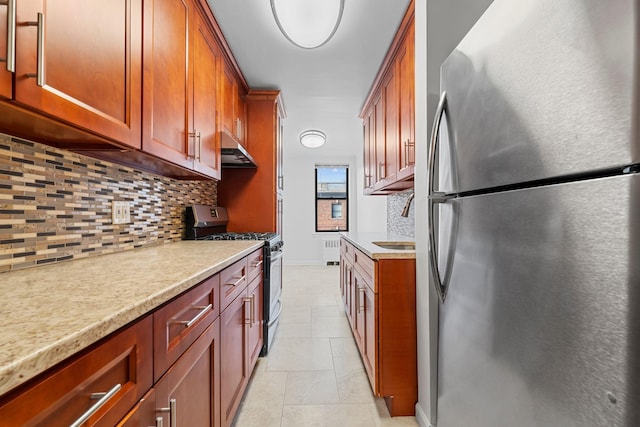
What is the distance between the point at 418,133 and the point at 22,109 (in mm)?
1569

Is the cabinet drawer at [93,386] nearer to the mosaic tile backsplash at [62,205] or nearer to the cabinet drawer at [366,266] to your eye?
the mosaic tile backsplash at [62,205]

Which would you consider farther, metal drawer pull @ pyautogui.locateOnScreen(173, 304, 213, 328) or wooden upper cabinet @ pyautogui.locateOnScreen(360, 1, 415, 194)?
wooden upper cabinet @ pyautogui.locateOnScreen(360, 1, 415, 194)

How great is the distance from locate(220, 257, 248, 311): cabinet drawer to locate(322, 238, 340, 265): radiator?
4.50 meters

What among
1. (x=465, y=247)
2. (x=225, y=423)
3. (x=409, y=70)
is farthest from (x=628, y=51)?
(x=225, y=423)

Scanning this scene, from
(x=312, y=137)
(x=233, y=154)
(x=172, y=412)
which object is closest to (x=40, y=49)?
(x=172, y=412)

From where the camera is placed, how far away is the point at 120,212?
1427 mm

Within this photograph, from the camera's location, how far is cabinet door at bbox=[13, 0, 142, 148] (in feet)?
2.30

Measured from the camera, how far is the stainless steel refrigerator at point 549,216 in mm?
484

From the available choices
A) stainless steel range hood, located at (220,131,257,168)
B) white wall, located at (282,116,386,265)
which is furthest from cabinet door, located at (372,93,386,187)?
white wall, located at (282,116,386,265)

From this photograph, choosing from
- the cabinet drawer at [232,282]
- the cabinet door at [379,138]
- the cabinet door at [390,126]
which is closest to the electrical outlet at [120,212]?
the cabinet drawer at [232,282]

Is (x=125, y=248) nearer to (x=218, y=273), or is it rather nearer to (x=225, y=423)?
(x=218, y=273)

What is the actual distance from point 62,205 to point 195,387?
88 centimetres

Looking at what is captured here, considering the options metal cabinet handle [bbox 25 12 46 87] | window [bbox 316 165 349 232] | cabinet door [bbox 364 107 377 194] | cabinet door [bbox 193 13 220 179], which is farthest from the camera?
window [bbox 316 165 349 232]

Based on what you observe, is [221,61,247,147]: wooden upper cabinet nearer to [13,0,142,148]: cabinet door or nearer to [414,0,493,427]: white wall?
[13,0,142,148]: cabinet door
